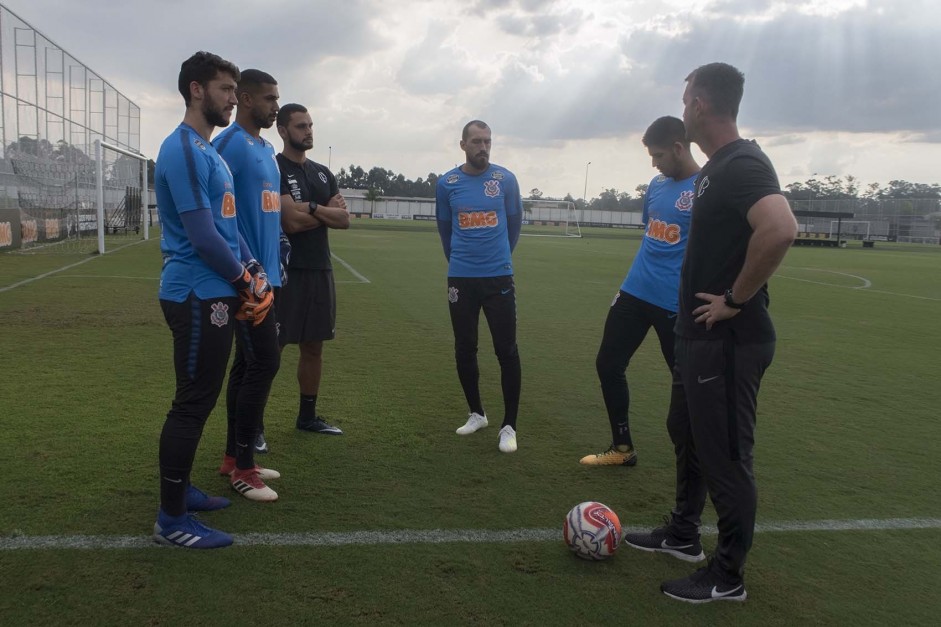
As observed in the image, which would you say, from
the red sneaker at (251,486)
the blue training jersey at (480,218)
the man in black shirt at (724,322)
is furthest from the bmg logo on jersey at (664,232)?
the red sneaker at (251,486)

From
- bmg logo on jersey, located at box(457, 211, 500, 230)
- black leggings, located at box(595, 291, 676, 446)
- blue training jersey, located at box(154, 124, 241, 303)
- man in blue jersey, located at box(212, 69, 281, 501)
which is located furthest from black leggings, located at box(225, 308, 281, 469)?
black leggings, located at box(595, 291, 676, 446)

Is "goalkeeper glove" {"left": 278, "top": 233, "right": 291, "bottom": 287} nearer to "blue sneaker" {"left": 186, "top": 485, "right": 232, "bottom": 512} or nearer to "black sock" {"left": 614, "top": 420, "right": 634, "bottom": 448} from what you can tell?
"blue sneaker" {"left": 186, "top": 485, "right": 232, "bottom": 512}

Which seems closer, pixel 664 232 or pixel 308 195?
pixel 664 232

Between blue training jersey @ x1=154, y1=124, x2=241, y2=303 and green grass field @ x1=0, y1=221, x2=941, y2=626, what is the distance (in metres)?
1.27

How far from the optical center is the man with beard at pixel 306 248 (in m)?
4.72

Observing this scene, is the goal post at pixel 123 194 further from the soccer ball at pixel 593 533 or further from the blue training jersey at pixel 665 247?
the soccer ball at pixel 593 533

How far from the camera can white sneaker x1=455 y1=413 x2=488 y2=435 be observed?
5.23 metres

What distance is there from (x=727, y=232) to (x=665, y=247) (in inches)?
66.0

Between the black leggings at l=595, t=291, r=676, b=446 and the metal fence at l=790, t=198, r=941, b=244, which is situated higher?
the metal fence at l=790, t=198, r=941, b=244

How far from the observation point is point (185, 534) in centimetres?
330

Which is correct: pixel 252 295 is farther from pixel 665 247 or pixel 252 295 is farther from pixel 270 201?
pixel 665 247

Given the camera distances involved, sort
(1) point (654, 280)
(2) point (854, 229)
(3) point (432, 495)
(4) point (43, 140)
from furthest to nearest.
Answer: (2) point (854, 229) < (4) point (43, 140) < (1) point (654, 280) < (3) point (432, 495)

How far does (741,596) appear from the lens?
3.05 m

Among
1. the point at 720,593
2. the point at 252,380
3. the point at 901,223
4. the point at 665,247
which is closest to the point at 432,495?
the point at 252,380
